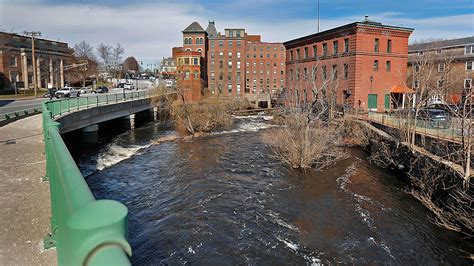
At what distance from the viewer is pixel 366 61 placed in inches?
1668

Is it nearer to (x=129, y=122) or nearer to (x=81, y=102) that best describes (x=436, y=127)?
(x=81, y=102)

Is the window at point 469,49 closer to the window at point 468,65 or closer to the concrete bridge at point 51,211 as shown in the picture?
the window at point 468,65

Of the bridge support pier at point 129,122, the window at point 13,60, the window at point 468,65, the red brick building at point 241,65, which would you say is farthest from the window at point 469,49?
the window at point 13,60

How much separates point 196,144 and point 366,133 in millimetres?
15361

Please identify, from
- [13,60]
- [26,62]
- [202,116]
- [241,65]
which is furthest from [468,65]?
[13,60]

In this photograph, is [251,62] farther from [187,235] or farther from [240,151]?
[187,235]

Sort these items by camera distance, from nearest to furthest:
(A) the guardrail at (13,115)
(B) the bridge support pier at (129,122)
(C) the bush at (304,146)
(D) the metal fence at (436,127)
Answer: (D) the metal fence at (436,127), (A) the guardrail at (13,115), (C) the bush at (304,146), (B) the bridge support pier at (129,122)

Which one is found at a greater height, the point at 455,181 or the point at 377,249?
the point at 455,181

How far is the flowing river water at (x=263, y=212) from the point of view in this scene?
42.7ft

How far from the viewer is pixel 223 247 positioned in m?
13.2

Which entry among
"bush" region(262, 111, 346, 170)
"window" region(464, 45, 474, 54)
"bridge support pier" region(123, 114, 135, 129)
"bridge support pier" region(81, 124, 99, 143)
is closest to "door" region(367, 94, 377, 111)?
"bush" region(262, 111, 346, 170)

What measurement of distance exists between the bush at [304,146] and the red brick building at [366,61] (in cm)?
1424

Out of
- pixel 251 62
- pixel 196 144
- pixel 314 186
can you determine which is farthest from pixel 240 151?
pixel 251 62

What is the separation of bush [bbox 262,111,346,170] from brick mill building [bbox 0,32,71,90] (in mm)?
51584
